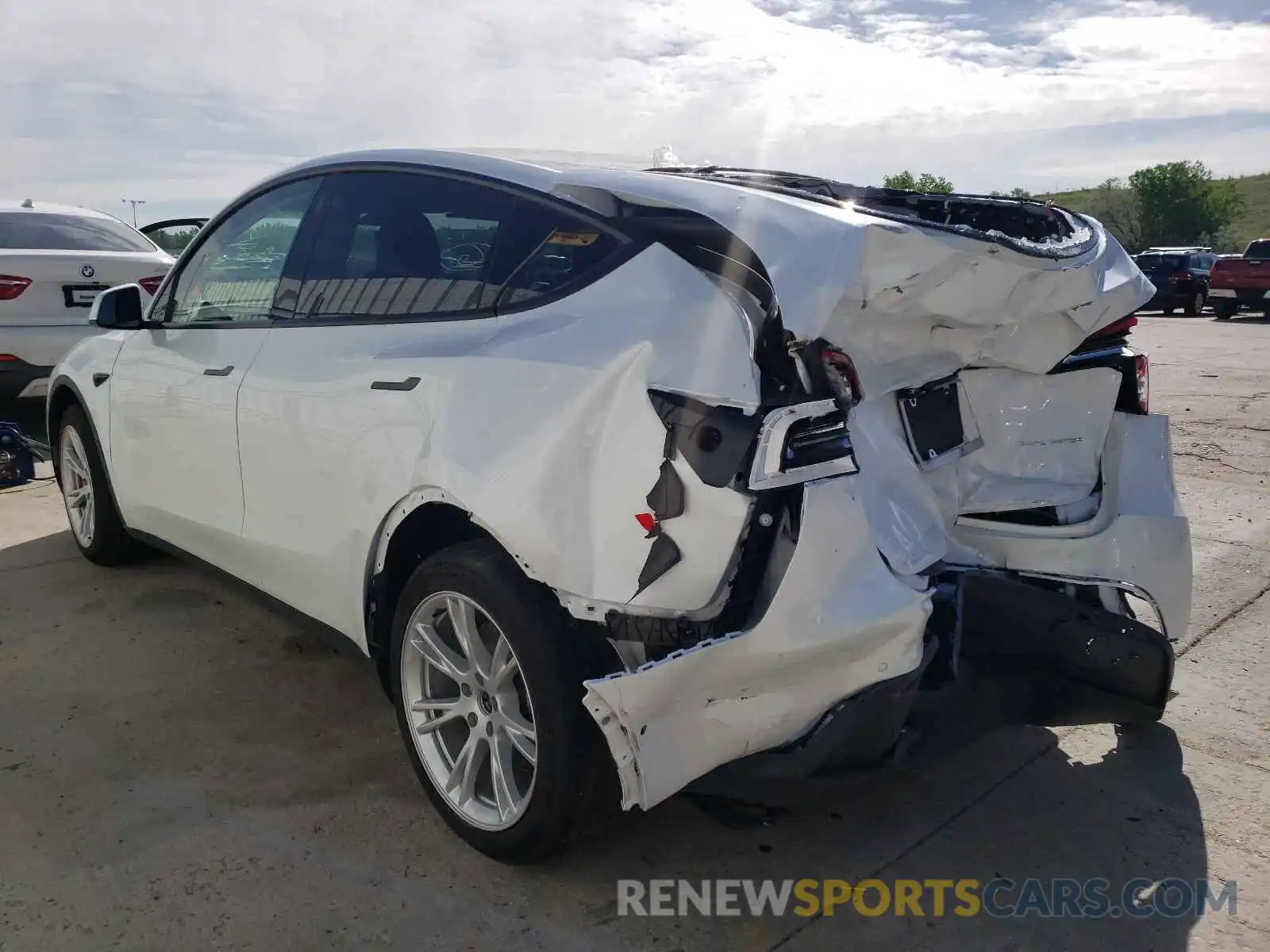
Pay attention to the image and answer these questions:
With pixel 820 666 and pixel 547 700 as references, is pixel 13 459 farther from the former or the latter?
pixel 820 666

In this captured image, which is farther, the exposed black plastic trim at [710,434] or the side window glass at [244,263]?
the side window glass at [244,263]

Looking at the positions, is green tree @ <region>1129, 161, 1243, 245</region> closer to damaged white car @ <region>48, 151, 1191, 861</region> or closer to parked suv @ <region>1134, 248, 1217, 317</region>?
parked suv @ <region>1134, 248, 1217, 317</region>

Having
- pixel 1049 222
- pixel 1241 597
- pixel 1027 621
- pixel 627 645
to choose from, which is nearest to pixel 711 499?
pixel 627 645

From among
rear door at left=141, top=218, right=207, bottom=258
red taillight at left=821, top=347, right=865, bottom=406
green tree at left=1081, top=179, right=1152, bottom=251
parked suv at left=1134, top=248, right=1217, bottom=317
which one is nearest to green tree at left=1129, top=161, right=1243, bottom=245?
green tree at left=1081, top=179, right=1152, bottom=251

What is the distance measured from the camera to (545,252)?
2594 millimetres

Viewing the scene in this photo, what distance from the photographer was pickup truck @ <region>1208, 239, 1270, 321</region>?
20703 mm

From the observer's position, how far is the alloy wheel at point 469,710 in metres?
2.60

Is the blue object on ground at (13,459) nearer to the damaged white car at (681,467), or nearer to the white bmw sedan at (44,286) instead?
the white bmw sedan at (44,286)

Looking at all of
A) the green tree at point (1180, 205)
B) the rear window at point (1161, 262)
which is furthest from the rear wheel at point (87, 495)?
the green tree at point (1180, 205)

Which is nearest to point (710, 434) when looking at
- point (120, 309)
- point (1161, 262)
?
point (120, 309)

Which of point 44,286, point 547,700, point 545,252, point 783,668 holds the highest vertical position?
point 545,252

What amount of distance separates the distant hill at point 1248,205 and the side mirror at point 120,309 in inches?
2701

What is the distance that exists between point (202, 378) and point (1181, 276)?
25.1m

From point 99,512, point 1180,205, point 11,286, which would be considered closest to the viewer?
point 99,512
